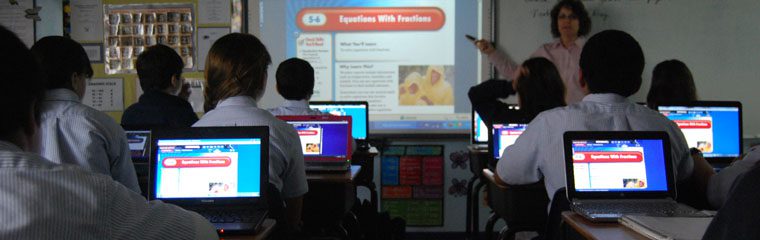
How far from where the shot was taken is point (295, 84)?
342 centimetres

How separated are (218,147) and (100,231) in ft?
3.61

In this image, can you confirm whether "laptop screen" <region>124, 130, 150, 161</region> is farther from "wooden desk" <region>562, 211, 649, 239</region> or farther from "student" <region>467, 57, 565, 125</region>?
"wooden desk" <region>562, 211, 649, 239</region>

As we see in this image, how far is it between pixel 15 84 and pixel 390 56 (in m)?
4.39

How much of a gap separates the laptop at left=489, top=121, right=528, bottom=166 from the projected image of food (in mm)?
1617

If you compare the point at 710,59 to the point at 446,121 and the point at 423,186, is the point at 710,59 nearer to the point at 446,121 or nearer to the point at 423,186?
the point at 446,121

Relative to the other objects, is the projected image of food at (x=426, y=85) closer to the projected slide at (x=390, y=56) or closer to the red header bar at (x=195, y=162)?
the projected slide at (x=390, y=56)

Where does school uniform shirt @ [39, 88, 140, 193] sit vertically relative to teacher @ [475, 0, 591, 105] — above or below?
below

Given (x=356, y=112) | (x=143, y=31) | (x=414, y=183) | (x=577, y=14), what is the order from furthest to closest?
(x=143, y=31) → (x=414, y=183) → (x=577, y=14) → (x=356, y=112)

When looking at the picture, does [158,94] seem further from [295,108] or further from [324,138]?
[324,138]

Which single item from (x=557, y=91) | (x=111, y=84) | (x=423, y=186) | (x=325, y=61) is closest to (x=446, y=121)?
(x=423, y=186)

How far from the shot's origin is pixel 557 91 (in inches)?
142

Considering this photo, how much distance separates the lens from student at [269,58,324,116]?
3396mm

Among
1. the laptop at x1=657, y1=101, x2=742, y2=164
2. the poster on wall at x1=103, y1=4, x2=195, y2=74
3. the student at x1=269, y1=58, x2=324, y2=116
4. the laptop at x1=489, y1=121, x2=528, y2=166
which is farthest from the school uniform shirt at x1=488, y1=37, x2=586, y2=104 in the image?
the poster on wall at x1=103, y1=4, x2=195, y2=74

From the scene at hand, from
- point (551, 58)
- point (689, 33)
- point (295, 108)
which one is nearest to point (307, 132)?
point (295, 108)
